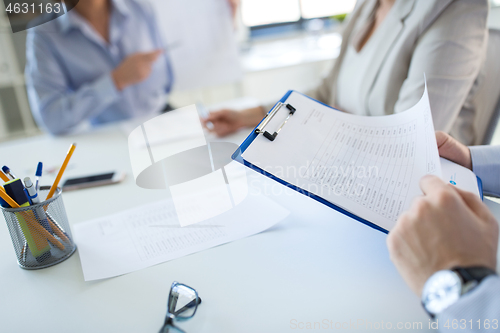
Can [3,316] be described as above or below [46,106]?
below

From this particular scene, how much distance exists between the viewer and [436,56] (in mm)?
747

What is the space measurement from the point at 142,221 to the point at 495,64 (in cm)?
85

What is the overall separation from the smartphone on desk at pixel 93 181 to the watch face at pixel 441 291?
654mm

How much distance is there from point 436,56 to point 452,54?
0.10ft

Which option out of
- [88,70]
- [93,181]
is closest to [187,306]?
[93,181]

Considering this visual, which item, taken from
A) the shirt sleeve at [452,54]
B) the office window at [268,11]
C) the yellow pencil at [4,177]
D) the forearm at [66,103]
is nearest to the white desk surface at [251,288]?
the yellow pencil at [4,177]

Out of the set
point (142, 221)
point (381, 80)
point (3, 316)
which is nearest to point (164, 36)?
point (381, 80)

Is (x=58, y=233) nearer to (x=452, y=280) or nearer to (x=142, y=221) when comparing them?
(x=142, y=221)

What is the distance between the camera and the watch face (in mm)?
323

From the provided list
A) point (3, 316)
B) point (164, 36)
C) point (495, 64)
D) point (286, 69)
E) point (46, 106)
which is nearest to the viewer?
point (3, 316)

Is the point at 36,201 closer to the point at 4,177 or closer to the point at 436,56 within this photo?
the point at 4,177

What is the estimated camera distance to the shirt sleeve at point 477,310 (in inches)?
12.1

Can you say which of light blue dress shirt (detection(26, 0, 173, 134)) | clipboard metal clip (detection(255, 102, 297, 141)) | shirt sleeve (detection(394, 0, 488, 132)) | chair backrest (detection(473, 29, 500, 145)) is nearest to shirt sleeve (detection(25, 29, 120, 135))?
light blue dress shirt (detection(26, 0, 173, 134))

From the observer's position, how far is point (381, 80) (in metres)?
0.89
